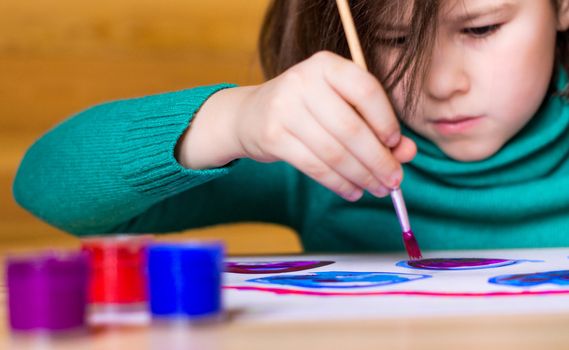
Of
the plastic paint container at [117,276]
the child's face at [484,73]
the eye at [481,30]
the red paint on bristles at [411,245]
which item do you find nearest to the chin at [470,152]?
the child's face at [484,73]

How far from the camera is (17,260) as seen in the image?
1.11ft

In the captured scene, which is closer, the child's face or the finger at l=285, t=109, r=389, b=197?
the finger at l=285, t=109, r=389, b=197

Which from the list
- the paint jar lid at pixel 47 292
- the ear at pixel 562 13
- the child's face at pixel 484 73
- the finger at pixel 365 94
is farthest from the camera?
the ear at pixel 562 13

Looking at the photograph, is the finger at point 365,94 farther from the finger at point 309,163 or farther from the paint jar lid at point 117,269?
the paint jar lid at point 117,269

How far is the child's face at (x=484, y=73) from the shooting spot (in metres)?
0.79

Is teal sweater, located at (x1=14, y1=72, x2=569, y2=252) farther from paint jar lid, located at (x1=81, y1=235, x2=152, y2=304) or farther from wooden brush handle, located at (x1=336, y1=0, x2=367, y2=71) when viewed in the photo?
paint jar lid, located at (x1=81, y1=235, x2=152, y2=304)

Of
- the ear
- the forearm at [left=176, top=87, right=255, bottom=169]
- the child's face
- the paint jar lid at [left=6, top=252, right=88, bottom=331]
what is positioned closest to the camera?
the paint jar lid at [left=6, top=252, right=88, bottom=331]

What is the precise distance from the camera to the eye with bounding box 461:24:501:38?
80cm

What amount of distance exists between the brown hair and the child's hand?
0.69ft

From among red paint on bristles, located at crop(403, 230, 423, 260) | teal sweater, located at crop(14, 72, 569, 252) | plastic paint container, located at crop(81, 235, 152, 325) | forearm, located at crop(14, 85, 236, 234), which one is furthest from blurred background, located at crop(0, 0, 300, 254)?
plastic paint container, located at crop(81, 235, 152, 325)

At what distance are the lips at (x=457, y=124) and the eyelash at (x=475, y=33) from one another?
3.2 inches

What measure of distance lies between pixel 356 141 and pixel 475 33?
0.30 metres

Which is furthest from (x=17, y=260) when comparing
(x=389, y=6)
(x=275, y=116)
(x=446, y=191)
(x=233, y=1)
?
(x=233, y=1)

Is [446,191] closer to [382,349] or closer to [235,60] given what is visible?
[382,349]
